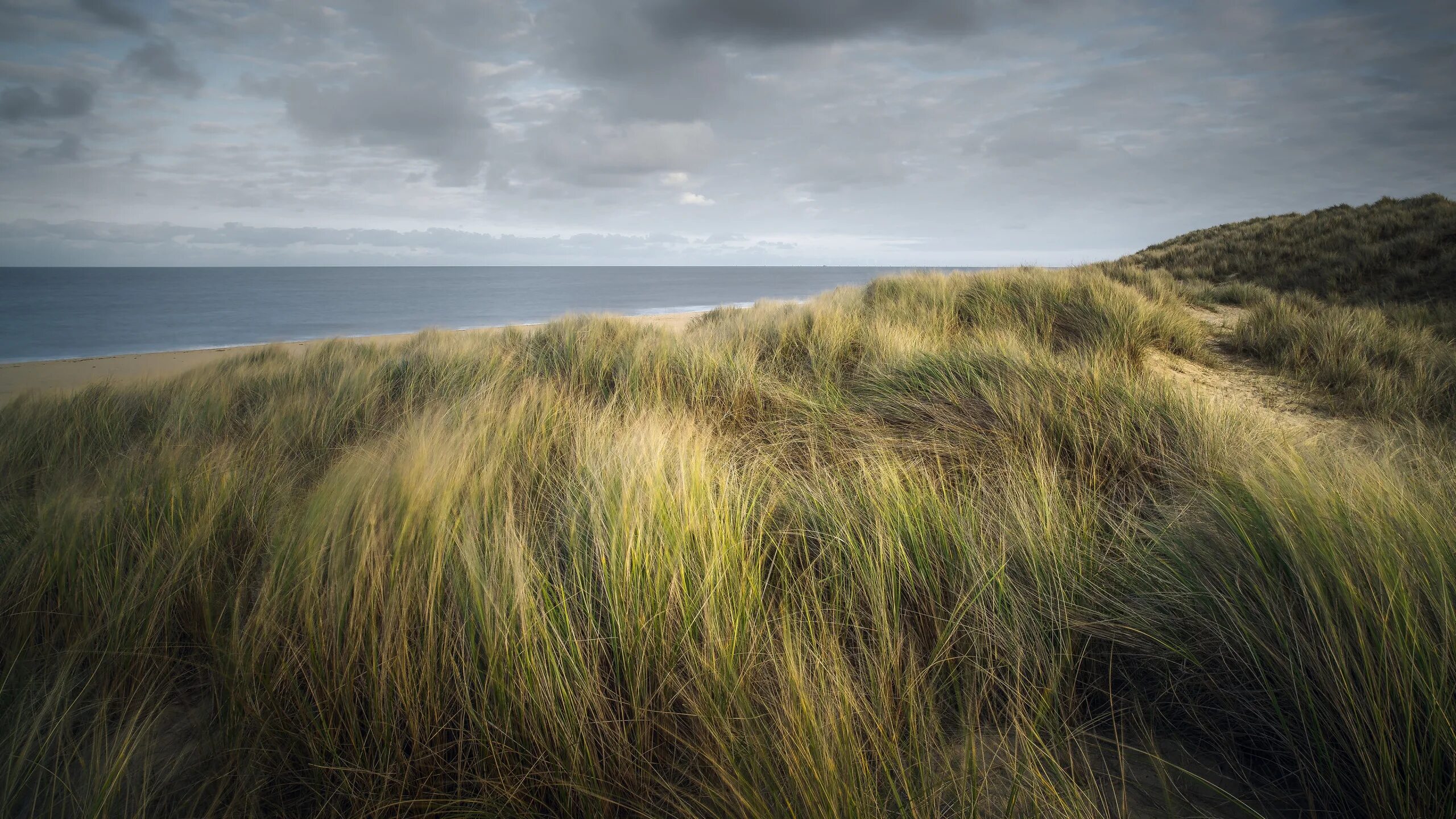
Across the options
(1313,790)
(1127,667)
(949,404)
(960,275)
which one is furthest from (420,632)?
(960,275)

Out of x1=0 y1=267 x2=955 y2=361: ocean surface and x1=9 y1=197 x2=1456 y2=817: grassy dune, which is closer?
x1=9 y1=197 x2=1456 y2=817: grassy dune

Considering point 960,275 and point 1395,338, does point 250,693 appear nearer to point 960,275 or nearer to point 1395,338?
point 1395,338

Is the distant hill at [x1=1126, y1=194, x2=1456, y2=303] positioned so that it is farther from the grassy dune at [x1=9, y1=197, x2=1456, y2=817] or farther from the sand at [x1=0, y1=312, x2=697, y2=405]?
the sand at [x1=0, y1=312, x2=697, y2=405]

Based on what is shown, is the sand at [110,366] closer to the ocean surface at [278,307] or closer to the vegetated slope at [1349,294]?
the ocean surface at [278,307]

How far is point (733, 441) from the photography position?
2.85 meters

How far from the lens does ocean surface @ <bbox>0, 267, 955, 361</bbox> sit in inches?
705

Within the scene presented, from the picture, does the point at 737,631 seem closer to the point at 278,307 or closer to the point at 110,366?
the point at 110,366

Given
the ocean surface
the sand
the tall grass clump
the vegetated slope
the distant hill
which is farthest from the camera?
the ocean surface

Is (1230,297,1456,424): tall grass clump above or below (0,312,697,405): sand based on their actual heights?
below

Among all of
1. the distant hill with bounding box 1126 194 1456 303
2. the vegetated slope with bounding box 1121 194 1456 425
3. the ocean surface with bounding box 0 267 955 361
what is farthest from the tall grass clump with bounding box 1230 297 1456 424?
the ocean surface with bounding box 0 267 955 361

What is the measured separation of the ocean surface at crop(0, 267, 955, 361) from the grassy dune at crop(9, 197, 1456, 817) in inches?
291

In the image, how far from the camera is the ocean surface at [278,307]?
17906 mm

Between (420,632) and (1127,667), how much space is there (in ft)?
5.54

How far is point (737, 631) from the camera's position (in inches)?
48.9
